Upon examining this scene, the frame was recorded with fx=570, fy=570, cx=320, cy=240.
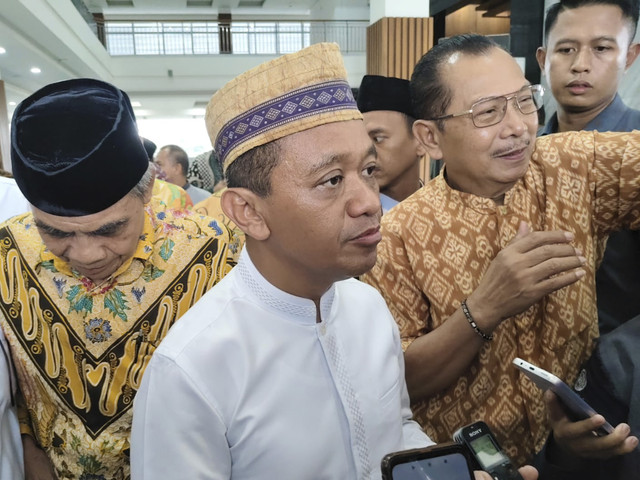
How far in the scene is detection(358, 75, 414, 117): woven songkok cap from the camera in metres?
2.38

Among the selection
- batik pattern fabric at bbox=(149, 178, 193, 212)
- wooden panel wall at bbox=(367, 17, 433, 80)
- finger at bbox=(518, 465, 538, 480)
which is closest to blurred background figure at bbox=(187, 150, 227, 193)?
wooden panel wall at bbox=(367, 17, 433, 80)

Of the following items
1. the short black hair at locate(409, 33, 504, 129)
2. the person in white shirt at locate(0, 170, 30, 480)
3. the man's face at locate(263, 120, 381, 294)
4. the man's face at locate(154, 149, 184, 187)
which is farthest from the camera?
the man's face at locate(154, 149, 184, 187)

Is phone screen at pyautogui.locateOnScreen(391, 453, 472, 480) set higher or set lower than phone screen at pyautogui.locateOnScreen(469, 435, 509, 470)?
higher

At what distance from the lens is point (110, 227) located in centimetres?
131

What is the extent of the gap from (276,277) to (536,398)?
770 millimetres

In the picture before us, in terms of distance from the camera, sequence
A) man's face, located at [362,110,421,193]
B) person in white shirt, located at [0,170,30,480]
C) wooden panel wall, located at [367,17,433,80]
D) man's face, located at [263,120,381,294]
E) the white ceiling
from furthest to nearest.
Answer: the white ceiling → wooden panel wall, located at [367,17,433,80] → man's face, located at [362,110,421,193] → person in white shirt, located at [0,170,30,480] → man's face, located at [263,120,381,294]

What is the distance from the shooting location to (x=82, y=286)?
1.39m

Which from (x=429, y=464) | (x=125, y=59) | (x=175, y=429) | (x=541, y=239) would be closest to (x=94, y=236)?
(x=175, y=429)

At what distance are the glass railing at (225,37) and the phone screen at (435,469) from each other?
16417 mm

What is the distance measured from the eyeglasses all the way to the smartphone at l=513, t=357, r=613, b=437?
1.92 feet

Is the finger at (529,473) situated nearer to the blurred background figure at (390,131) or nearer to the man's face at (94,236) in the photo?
the man's face at (94,236)

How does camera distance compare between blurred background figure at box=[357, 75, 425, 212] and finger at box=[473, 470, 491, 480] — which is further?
blurred background figure at box=[357, 75, 425, 212]

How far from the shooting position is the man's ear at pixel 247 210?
1037 mm

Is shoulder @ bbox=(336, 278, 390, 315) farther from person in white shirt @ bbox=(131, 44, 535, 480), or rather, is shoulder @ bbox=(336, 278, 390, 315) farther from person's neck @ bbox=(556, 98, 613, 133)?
person's neck @ bbox=(556, 98, 613, 133)
